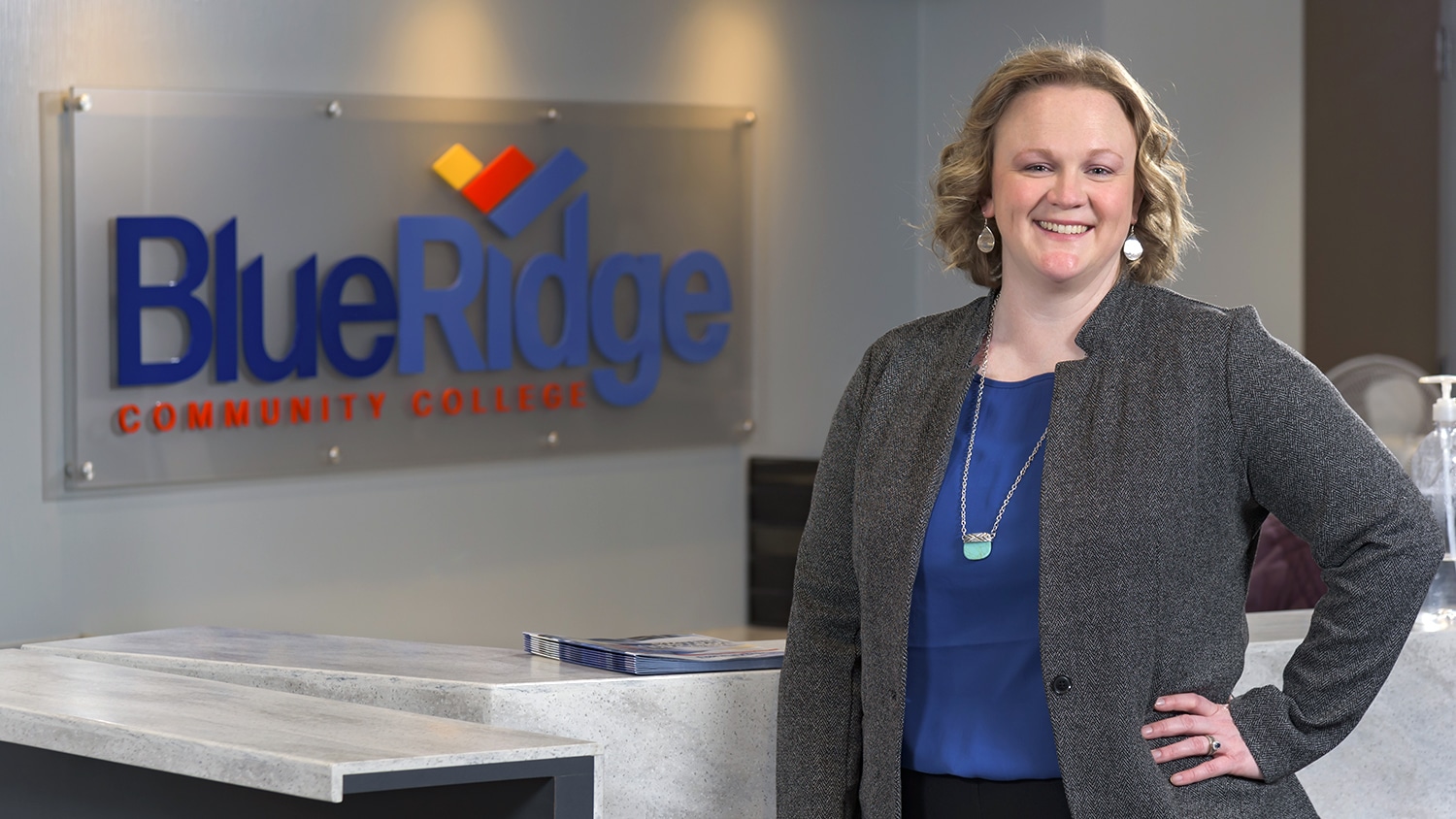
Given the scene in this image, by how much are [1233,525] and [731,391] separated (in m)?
4.47

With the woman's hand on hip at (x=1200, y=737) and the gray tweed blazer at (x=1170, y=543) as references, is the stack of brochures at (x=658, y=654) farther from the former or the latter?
the woman's hand on hip at (x=1200, y=737)

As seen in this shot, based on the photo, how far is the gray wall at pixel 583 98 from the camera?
4555 mm

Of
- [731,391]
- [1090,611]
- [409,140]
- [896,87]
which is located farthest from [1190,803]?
[896,87]

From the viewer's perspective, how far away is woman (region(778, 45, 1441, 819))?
1.68 metres

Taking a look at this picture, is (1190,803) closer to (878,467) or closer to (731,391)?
(878,467)

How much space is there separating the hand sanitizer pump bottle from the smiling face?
1.04 metres

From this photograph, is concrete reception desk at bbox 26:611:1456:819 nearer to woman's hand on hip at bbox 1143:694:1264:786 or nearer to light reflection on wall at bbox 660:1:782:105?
woman's hand on hip at bbox 1143:694:1264:786

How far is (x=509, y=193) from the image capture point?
18.2ft

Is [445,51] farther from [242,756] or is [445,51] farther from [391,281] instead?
[242,756]

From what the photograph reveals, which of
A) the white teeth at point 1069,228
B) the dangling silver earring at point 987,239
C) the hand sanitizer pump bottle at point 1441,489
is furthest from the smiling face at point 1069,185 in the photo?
the hand sanitizer pump bottle at point 1441,489

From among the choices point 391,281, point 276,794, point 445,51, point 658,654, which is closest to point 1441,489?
point 658,654

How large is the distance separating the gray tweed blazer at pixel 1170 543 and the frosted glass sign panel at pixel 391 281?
340cm

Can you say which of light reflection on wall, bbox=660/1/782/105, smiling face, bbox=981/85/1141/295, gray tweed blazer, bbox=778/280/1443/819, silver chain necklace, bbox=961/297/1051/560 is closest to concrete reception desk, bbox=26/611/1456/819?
gray tweed blazer, bbox=778/280/1443/819

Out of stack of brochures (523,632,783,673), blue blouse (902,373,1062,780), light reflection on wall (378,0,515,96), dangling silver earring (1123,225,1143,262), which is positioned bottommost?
stack of brochures (523,632,783,673)
